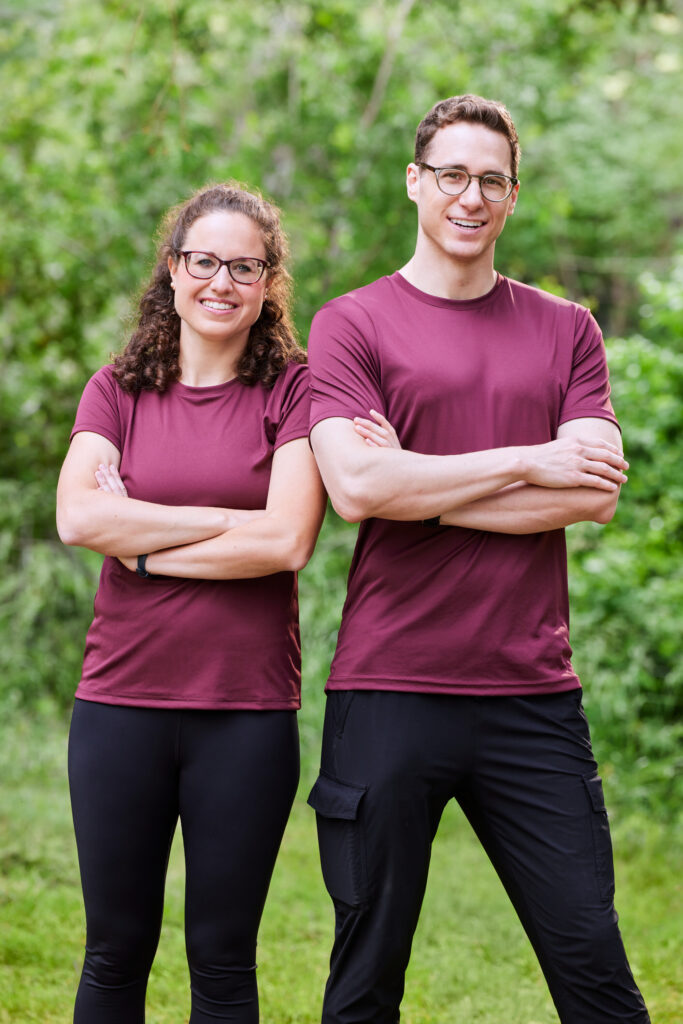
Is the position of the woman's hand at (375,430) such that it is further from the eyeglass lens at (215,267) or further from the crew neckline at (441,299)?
the eyeglass lens at (215,267)

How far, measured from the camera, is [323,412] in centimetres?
236

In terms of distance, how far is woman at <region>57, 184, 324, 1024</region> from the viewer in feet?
7.83

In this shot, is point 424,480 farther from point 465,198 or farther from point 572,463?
point 465,198

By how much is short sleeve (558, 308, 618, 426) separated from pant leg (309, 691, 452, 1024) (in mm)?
703

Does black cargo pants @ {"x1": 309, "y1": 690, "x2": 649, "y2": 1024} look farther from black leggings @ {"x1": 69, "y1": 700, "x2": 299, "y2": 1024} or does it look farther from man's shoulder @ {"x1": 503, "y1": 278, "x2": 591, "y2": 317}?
man's shoulder @ {"x1": 503, "y1": 278, "x2": 591, "y2": 317}

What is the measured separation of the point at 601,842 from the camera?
226 cm

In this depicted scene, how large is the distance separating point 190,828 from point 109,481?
786mm

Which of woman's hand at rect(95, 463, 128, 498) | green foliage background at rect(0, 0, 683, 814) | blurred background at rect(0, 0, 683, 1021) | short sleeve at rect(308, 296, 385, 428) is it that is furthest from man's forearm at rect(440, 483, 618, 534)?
green foliage background at rect(0, 0, 683, 814)

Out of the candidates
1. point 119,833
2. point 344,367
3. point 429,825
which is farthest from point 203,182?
point 429,825

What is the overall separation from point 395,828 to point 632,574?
11.1 ft

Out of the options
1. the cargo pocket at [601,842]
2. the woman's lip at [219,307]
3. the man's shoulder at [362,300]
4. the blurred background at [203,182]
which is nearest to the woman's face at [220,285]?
the woman's lip at [219,307]

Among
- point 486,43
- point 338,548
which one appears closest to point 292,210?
point 486,43

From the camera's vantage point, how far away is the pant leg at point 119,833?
2.39 m

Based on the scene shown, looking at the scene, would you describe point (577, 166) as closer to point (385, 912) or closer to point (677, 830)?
point (677, 830)
